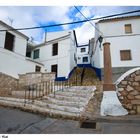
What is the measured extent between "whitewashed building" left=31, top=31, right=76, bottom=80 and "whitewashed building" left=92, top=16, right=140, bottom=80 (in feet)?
9.05

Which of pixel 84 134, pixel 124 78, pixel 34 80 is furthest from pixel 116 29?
pixel 84 134

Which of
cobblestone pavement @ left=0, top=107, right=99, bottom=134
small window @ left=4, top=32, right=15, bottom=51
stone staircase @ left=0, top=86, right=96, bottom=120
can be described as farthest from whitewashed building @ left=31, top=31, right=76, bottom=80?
cobblestone pavement @ left=0, top=107, right=99, bottom=134

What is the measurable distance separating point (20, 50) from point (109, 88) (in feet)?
29.3

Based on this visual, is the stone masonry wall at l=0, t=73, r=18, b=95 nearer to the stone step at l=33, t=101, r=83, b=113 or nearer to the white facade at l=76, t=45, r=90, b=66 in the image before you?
the stone step at l=33, t=101, r=83, b=113

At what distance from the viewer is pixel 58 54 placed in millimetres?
13969

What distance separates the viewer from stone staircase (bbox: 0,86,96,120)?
14.4 ft

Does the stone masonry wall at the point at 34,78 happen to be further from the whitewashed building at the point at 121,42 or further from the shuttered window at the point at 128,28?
the shuttered window at the point at 128,28

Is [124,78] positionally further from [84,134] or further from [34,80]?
[34,80]

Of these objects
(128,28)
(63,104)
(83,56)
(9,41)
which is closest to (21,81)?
(9,41)

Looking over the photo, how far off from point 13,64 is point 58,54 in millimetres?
4050

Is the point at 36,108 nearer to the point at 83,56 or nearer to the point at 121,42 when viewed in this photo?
the point at 121,42

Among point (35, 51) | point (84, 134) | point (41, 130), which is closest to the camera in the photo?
point (84, 134)
